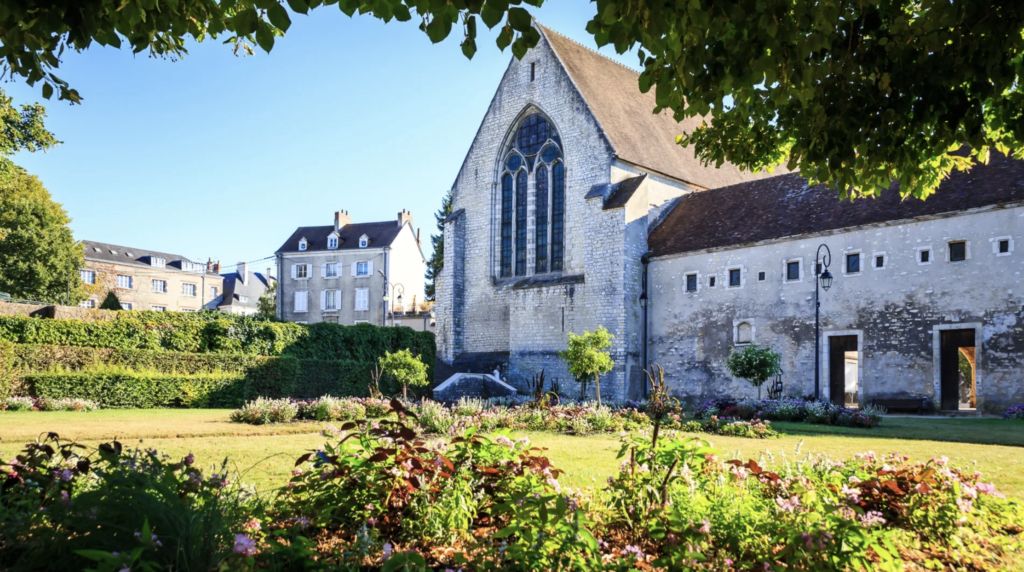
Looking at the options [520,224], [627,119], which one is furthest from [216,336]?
[627,119]

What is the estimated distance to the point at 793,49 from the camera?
5.34 metres

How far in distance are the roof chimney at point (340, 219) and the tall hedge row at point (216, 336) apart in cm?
2348

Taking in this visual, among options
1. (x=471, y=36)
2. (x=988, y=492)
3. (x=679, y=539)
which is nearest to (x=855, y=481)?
(x=988, y=492)

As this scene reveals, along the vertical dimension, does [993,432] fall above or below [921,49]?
below

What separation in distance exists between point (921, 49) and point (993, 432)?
1117 centimetres

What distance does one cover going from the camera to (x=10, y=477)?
4234 mm

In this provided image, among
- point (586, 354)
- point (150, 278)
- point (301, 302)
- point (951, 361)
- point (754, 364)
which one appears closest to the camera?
point (586, 354)

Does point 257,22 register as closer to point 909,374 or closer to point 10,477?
point 10,477

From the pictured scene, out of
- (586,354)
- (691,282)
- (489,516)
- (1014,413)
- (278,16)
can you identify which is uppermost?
(691,282)

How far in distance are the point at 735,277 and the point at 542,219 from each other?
9.68 meters

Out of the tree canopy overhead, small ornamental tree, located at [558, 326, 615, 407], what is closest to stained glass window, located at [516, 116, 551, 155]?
small ornamental tree, located at [558, 326, 615, 407]

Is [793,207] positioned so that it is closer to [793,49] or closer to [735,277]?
[735,277]

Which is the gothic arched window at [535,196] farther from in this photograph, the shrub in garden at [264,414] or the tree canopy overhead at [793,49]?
the tree canopy overhead at [793,49]

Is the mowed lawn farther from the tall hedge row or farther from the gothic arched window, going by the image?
the gothic arched window
